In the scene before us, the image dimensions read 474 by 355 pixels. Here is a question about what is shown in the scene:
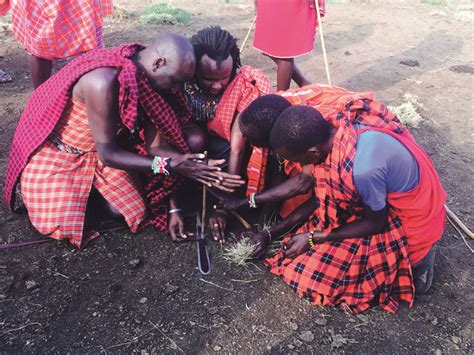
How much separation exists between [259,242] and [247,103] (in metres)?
0.95

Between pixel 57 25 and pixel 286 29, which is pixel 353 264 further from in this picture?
pixel 57 25

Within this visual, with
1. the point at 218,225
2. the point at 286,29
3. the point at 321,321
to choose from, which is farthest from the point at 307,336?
the point at 286,29

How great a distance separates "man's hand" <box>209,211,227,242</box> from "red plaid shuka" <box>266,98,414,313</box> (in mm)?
596

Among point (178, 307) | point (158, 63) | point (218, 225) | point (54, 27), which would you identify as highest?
point (158, 63)

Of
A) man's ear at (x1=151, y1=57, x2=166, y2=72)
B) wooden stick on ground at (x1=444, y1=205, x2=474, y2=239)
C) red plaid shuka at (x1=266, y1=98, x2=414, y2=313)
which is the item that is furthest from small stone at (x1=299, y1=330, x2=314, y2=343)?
man's ear at (x1=151, y1=57, x2=166, y2=72)

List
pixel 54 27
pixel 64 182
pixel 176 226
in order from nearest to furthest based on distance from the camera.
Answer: pixel 64 182 → pixel 176 226 → pixel 54 27

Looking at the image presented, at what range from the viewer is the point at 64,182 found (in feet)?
9.28

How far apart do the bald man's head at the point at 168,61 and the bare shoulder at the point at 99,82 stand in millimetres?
191

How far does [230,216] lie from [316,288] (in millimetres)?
935

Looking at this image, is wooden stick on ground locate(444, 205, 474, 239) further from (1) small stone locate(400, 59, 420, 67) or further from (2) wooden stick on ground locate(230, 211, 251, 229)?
(1) small stone locate(400, 59, 420, 67)

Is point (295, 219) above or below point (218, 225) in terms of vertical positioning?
above

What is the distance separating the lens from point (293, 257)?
8.97ft

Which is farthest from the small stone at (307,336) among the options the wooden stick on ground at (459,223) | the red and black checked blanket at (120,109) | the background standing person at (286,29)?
the background standing person at (286,29)

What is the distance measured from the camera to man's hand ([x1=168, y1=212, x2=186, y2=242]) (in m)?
3.00
